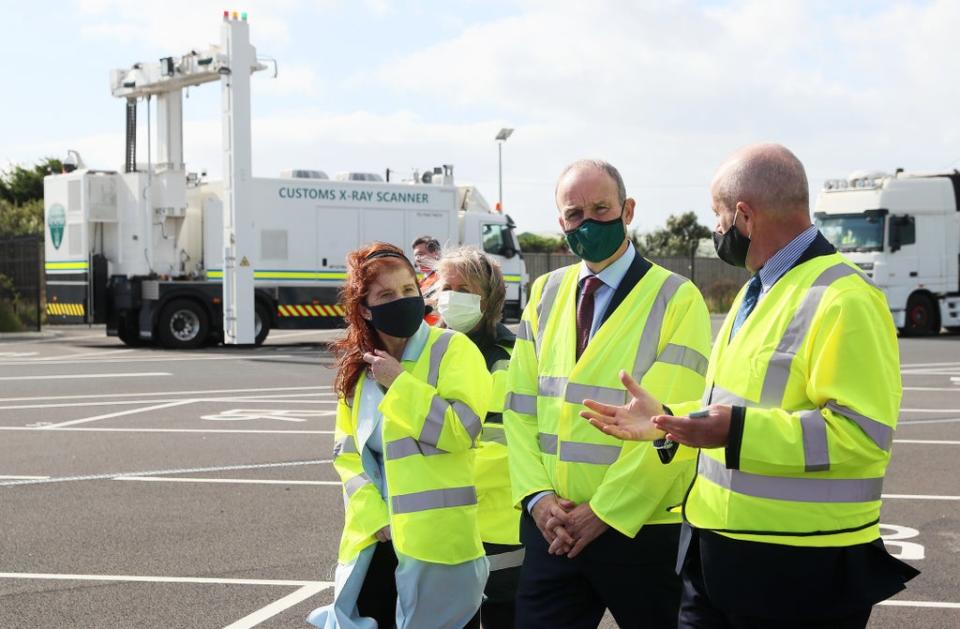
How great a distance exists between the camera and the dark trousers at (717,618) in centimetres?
289

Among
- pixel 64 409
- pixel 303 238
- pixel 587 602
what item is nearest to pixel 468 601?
pixel 587 602

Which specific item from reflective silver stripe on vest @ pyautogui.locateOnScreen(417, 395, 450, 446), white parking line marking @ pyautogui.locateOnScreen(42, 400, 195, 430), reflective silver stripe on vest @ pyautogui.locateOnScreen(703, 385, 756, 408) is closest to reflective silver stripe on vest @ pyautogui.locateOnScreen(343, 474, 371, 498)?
reflective silver stripe on vest @ pyautogui.locateOnScreen(417, 395, 450, 446)

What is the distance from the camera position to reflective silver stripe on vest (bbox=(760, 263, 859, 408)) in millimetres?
2838

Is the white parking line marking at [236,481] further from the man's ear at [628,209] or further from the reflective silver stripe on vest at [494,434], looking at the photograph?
the man's ear at [628,209]

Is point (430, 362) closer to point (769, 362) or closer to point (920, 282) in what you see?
point (769, 362)

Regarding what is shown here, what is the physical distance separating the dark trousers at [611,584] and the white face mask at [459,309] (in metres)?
1.01

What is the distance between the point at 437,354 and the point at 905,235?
23649mm

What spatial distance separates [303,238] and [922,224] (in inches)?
532

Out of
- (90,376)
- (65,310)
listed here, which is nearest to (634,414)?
(90,376)

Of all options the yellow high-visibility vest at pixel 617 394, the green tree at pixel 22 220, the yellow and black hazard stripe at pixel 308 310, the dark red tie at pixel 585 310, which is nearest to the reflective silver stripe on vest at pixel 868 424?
the yellow high-visibility vest at pixel 617 394

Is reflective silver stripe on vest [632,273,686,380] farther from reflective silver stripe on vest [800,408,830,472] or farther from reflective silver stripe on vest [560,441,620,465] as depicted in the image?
reflective silver stripe on vest [800,408,830,472]

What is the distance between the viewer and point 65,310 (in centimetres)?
2245

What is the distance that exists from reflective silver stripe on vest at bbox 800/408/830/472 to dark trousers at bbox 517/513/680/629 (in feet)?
2.77

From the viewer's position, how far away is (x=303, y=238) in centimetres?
2306
